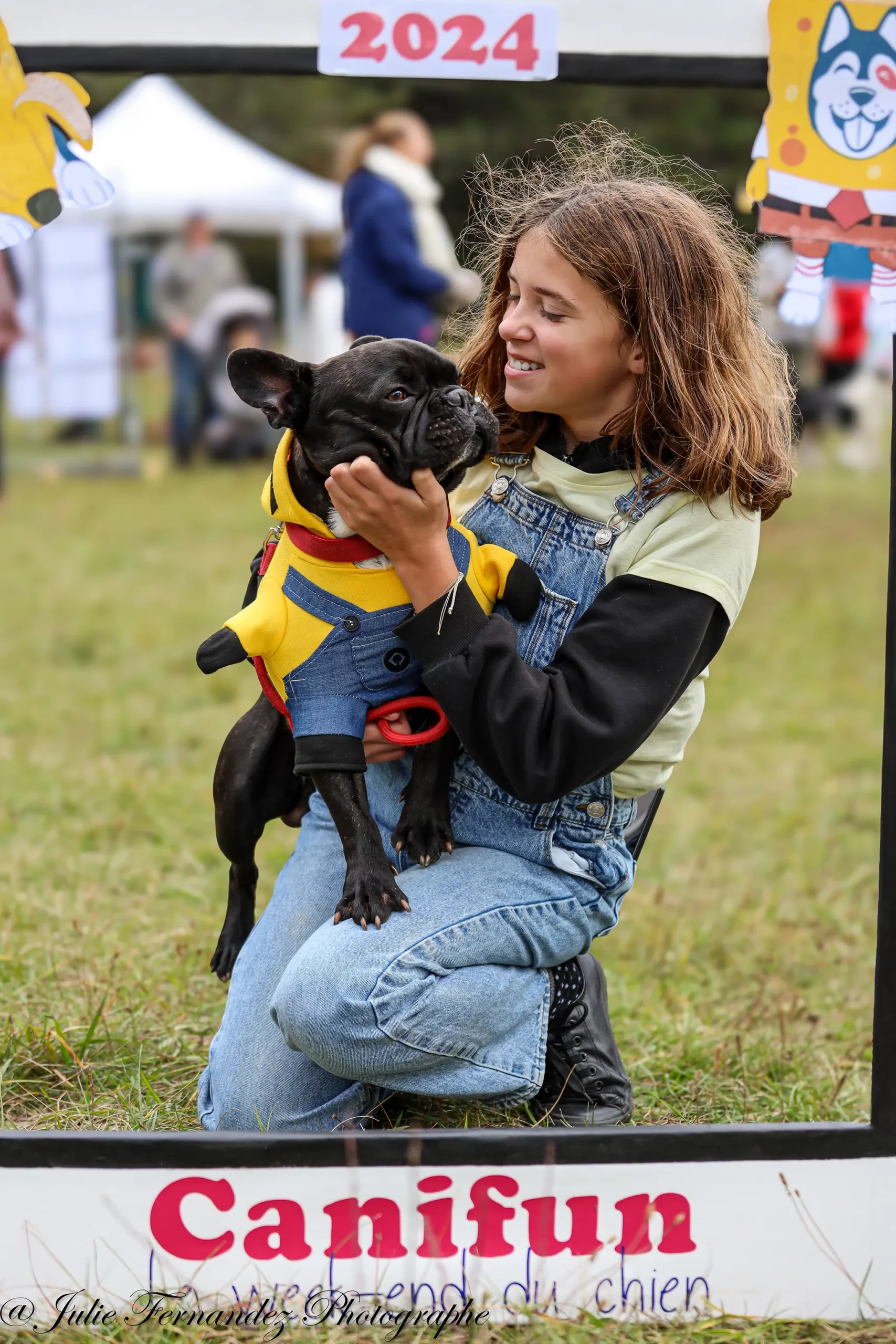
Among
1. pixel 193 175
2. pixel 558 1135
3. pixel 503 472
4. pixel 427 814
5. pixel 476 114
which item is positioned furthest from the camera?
pixel 476 114

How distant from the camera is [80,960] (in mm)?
3332

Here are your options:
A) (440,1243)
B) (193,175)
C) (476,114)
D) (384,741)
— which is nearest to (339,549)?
(384,741)

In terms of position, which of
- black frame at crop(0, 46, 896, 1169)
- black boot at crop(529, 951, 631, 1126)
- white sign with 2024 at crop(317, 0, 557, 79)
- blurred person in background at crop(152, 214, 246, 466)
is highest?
white sign with 2024 at crop(317, 0, 557, 79)

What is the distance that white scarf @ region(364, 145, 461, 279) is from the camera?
768 centimetres

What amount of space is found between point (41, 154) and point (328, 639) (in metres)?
0.83

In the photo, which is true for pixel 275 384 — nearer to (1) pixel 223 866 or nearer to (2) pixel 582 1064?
(2) pixel 582 1064

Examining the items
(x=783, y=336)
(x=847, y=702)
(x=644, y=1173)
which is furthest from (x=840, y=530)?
(x=644, y=1173)

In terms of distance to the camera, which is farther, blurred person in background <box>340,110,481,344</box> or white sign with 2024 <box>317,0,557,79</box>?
blurred person in background <box>340,110,481,344</box>

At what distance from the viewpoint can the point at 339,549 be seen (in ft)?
7.48

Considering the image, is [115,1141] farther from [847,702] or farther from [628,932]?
[847,702]

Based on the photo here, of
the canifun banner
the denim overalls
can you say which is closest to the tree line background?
the denim overalls

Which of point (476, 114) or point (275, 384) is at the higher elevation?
point (275, 384)

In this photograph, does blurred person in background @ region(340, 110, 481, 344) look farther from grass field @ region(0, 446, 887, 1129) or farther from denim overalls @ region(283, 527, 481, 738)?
denim overalls @ region(283, 527, 481, 738)

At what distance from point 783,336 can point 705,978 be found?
13558 millimetres
